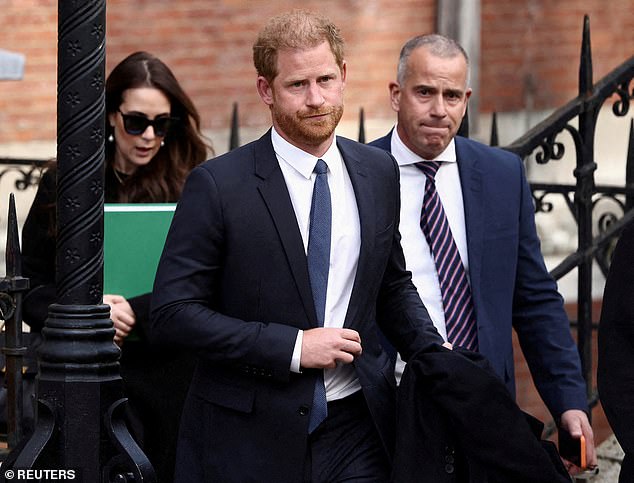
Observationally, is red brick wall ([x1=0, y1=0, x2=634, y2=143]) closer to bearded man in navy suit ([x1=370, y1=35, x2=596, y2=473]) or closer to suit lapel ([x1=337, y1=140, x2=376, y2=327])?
bearded man in navy suit ([x1=370, y1=35, x2=596, y2=473])

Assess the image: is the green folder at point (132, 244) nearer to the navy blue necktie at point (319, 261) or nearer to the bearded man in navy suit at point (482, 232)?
the bearded man in navy suit at point (482, 232)

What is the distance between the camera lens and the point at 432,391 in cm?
357

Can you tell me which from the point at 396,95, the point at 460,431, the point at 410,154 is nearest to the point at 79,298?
the point at 460,431

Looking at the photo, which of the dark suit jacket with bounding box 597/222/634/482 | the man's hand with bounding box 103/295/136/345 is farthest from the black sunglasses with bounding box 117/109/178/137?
the dark suit jacket with bounding box 597/222/634/482

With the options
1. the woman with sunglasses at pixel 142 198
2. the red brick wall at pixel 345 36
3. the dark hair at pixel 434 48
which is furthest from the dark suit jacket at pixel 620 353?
the red brick wall at pixel 345 36

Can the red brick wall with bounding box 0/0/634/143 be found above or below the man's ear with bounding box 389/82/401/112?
above

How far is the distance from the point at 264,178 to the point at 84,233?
56 centimetres

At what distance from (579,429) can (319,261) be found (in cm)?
123

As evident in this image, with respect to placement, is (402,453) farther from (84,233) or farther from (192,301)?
(84,233)

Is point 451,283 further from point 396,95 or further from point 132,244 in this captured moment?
point 132,244

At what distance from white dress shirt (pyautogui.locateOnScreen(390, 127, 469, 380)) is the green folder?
75 cm

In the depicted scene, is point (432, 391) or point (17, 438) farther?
point (17, 438)

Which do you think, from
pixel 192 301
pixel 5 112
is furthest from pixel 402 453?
pixel 5 112

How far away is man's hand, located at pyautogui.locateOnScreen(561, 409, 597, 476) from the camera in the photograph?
14.3ft
